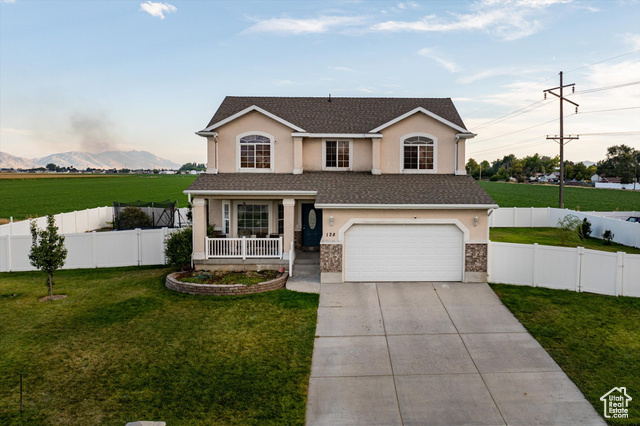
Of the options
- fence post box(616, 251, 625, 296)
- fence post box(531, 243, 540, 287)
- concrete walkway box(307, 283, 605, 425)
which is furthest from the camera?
fence post box(531, 243, 540, 287)

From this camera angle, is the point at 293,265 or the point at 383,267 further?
the point at 293,265

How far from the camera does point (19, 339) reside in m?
9.88

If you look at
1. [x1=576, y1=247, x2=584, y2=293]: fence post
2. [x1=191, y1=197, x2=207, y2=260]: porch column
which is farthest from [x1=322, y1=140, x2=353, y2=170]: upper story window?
[x1=576, y1=247, x2=584, y2=293]: fence post

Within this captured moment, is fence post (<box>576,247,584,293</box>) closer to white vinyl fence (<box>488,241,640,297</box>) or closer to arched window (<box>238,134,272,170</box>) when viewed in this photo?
white vinyl fence (<box>488,241,640,297</box>)

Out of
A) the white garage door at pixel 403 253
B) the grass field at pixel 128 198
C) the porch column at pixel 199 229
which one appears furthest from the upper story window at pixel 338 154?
the grass field at pixel 128 198

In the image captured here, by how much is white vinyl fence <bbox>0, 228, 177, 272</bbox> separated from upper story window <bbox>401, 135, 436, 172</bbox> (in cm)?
1093

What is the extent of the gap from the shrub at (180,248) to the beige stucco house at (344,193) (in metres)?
0.45

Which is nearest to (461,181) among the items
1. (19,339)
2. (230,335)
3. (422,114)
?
(422,114)

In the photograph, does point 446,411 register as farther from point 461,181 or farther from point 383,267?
point 461,181

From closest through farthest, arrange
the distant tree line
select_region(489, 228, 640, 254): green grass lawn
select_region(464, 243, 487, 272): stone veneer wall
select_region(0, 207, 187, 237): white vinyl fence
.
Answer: select_region(464, 243, 487, 272): stone veneer wall, select_region(0, 207, 187, 237): white vinyl fence, select_region(489, 228, 640, 254): green grass lawn, the distant tree line

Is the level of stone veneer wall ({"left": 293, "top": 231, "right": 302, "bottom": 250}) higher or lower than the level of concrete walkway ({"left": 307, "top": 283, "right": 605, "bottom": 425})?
higher

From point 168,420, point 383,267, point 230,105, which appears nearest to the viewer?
point 168,420

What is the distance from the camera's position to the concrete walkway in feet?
23.7

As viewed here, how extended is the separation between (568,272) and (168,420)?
→ 12662 mm
